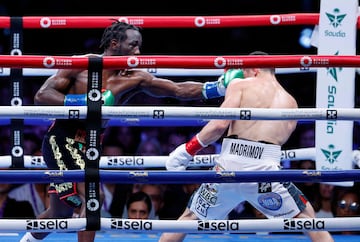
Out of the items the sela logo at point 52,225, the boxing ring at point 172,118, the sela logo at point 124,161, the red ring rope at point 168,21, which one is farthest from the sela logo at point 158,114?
the red ring rope at point 168,21

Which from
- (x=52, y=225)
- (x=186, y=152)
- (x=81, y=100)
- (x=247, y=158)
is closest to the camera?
(x=52, y=225)

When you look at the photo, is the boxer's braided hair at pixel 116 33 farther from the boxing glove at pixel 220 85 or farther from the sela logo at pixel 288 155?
the sela logo at pixel 288 155

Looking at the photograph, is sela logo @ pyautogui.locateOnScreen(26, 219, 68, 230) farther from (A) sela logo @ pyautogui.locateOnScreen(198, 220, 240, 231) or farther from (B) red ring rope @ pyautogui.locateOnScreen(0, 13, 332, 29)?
(B) red ring rope @ pyautogui.locateOnScreen(0, 13, 332, 29)

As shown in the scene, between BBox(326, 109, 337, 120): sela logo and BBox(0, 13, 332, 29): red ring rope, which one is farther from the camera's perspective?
BBox(0, 13, 332, 29): red ring rope

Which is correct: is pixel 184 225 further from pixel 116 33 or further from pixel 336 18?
pixel 336 18

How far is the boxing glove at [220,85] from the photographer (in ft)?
12.2

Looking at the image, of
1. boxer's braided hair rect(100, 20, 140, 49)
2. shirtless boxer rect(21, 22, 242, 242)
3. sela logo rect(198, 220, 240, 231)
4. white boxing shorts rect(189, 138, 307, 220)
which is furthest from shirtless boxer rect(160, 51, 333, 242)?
boxer's braided hair rect(100, 20, 140, 49)

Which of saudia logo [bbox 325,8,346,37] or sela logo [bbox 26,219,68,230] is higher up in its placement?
saudia logo [bbox 325,8,346,37]

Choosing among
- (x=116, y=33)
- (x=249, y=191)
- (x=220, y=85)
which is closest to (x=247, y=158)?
(x=249, y=191)

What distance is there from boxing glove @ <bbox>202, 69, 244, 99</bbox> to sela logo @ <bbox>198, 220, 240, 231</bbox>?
91 cm

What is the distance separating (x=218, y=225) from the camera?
3.03 metres

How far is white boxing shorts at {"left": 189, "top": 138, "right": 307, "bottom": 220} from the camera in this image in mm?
3457

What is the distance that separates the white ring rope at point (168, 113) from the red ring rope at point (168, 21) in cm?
130

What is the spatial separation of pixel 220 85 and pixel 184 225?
0.97 m
